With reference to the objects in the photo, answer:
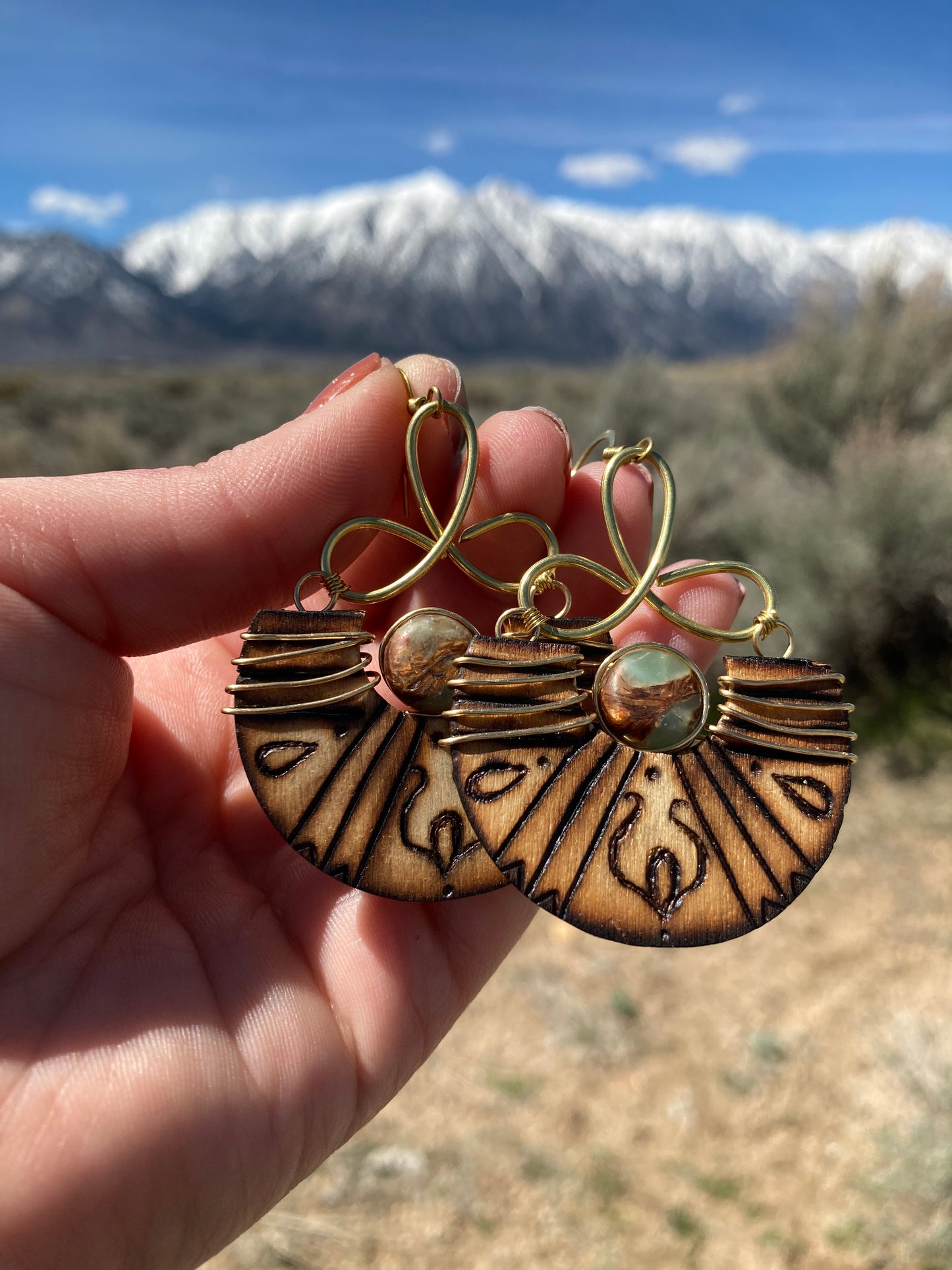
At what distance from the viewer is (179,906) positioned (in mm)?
2035

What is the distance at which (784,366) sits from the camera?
980 centimetres

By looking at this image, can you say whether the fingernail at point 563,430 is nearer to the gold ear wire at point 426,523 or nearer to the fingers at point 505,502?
the fingers at point 505,502

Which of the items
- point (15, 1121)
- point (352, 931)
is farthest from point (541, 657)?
point (15, 1121)

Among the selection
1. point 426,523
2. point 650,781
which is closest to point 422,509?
point 426,523

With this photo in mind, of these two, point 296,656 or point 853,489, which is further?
point 853,489

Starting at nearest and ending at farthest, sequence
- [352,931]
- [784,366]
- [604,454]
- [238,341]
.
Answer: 1. [352,931]
2. [604,454]
3. [784,366]
4. [238,341]

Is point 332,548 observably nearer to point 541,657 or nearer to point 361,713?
point 361,713

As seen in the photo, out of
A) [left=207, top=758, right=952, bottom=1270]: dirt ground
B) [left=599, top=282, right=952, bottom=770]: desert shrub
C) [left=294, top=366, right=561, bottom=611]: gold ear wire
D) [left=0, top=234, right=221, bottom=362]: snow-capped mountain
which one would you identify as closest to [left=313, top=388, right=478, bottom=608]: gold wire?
[left=294, top=366, right=561, bottom=611]: gold ear wire

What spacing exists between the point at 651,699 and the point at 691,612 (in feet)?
2.11

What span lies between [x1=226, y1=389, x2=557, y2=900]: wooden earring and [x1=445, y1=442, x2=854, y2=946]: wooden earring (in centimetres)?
16

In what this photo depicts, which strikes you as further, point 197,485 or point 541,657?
point 197,485

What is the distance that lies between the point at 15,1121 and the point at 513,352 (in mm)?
76884

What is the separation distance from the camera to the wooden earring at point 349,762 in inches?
73.0

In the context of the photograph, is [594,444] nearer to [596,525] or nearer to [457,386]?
[596,525]
